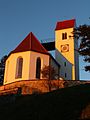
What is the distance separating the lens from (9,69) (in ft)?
149

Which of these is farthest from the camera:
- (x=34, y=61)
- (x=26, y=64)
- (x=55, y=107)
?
(x=34, y=61)

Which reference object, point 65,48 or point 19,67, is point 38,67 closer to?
point 19,67

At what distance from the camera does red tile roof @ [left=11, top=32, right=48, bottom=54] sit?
45875mm

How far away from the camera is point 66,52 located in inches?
2191

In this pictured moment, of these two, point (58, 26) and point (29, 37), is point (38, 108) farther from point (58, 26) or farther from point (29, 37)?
point (58, 26)

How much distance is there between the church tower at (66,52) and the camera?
5341 centimetres

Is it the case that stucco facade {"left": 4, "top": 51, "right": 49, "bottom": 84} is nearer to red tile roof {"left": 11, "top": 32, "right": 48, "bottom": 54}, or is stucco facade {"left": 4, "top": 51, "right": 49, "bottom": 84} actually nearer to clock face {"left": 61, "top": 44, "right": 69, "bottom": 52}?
red tile roof {"left": 11, "top": 32, "right": 48, "bottom": 54}

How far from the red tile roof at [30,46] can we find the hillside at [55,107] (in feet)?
60.9

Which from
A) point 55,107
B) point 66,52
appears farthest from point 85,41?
point 66,52

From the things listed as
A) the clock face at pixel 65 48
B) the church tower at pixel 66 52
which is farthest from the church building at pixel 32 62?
the clock face at pixel 65 48

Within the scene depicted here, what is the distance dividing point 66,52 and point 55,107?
32272mm

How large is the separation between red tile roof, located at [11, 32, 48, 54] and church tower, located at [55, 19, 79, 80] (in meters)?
8.01

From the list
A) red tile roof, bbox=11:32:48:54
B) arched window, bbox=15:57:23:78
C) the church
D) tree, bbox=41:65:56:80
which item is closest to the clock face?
the church

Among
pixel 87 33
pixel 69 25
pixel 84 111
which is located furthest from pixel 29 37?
pixel 84 111
